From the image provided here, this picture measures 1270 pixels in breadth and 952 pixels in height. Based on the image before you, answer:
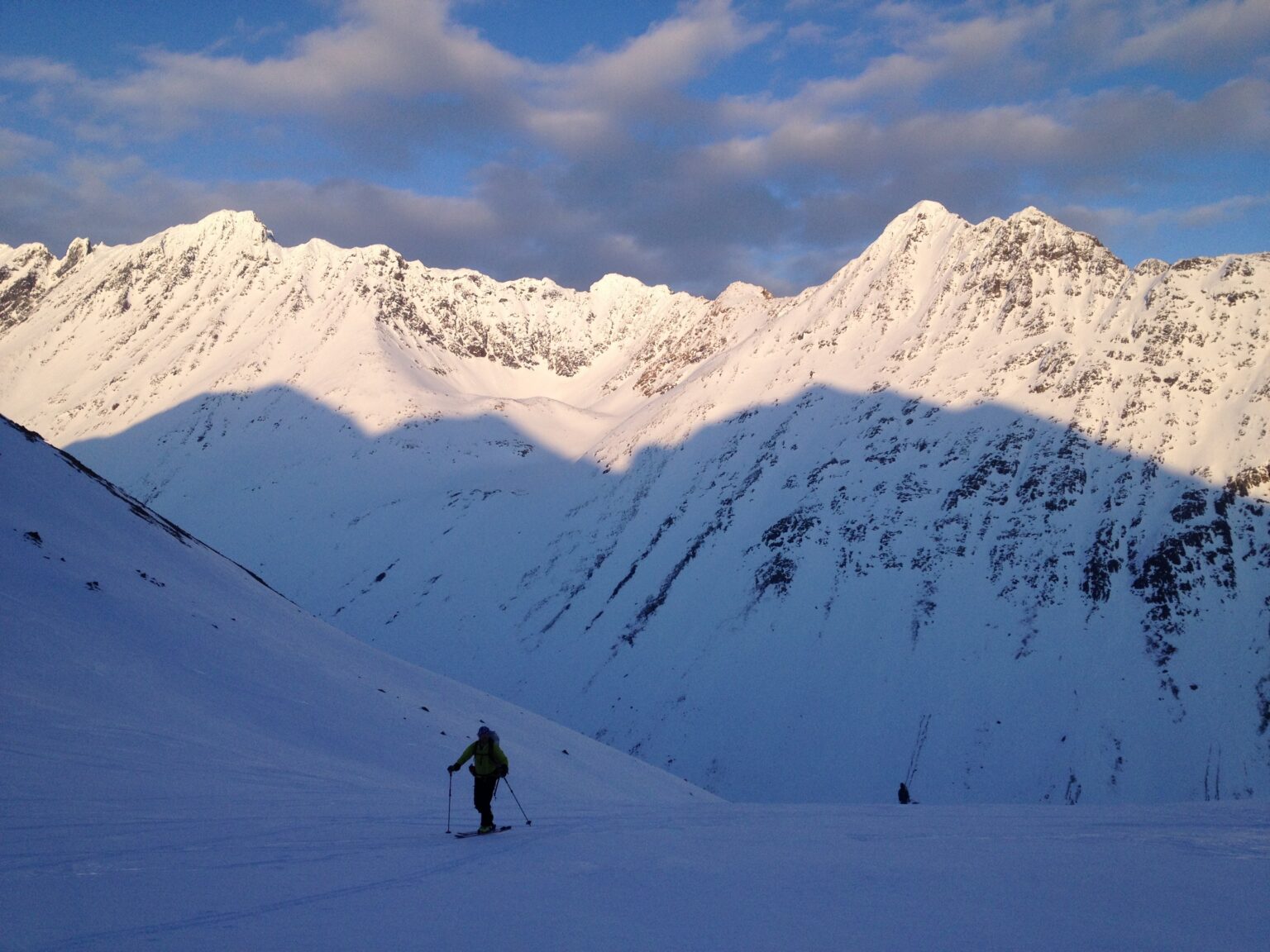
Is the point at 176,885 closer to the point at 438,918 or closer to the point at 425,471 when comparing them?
the point at 438,918

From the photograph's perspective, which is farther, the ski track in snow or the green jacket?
the green jacket

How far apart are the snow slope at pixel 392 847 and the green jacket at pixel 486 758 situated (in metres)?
1.14

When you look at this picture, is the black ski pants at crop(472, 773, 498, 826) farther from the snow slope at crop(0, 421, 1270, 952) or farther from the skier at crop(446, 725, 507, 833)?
the snow slope at crop(0, 421, 1270, 952)

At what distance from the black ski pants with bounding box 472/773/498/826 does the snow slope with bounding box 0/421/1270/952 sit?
1.52 feet

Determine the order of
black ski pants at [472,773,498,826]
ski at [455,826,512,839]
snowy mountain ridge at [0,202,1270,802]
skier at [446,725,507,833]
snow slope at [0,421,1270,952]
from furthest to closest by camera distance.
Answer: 1. snowy mountain ridge at [0,202,1270,802]
2. skier at [446,725,507,833]
3. black ski pants at [472,773,498,826]
4. ski at [455,826,512,839]
5. snow slope at [0,421,1270,952]

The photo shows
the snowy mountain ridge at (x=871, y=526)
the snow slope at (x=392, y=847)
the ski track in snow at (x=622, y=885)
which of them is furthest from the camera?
the snowy mountain ridge at (x=871, y=526)

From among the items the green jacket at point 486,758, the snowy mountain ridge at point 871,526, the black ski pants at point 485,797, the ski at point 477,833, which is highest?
the snowy mountain ridge at point 871,526

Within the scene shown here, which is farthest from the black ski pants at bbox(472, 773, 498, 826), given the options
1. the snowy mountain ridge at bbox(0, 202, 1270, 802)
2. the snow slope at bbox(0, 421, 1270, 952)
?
the snowy mountain ridge at bbox(0, 202, 1270, 802)

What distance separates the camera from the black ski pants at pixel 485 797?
12953mm

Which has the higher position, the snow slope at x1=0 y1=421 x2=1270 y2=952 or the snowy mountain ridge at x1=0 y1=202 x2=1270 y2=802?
the snowy mountain ridge at x1=0 y1=202 x2=1270 y2=802

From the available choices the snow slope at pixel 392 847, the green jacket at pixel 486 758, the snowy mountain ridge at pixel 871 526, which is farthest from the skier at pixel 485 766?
the snowy mountain ridge at pixel 871 526

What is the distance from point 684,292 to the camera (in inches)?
7790

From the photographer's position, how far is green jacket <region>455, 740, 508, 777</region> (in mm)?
13367

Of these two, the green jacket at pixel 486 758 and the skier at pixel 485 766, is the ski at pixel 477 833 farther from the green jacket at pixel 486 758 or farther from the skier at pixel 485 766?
the green jacket at pixel 486 758
